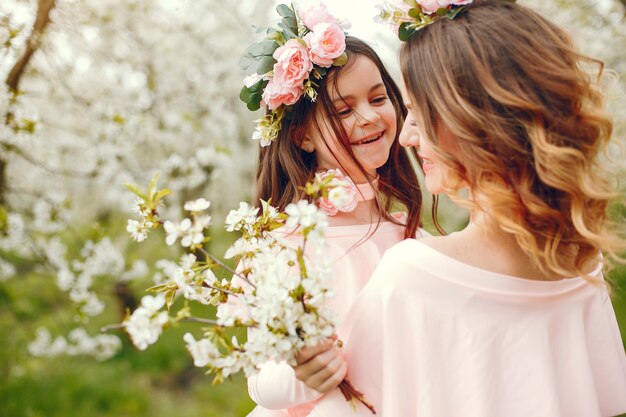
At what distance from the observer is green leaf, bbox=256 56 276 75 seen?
2.09 meters

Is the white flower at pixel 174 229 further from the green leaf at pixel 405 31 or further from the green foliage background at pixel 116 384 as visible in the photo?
the green foliage background at pixel 116 384

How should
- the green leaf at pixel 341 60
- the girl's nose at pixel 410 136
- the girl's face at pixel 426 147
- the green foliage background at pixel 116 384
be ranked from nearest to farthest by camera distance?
the girl's face at pixel 426 147
the girl's nose at pixel 410 136
the green leaf at pixel 341 60
the green foliage background at pixel 116 384

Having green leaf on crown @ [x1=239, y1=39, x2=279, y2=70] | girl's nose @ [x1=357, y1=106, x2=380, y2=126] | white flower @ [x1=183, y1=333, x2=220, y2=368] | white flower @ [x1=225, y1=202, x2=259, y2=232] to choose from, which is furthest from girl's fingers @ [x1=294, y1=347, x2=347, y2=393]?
green leaf on crown @ [x1=239, y1=39, x2=279, y2=70]

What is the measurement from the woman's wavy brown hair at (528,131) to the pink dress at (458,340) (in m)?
0.12

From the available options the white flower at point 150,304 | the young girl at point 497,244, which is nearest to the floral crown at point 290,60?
the young girl at point 497,244

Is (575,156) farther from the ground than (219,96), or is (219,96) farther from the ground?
(575,156)

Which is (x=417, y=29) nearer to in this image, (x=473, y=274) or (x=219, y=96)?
(x=473, y=274)

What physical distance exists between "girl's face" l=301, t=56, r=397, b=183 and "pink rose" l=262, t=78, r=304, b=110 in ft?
0.36

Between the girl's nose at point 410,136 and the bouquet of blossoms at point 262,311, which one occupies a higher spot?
the girl's nose at point 410,136

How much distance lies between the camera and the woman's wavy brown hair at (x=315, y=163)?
6.93 ft

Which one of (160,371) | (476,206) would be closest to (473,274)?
(476,206)

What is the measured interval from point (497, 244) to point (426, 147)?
0.92 feet

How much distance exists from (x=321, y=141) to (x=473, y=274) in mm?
949

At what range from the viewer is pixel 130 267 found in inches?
215
